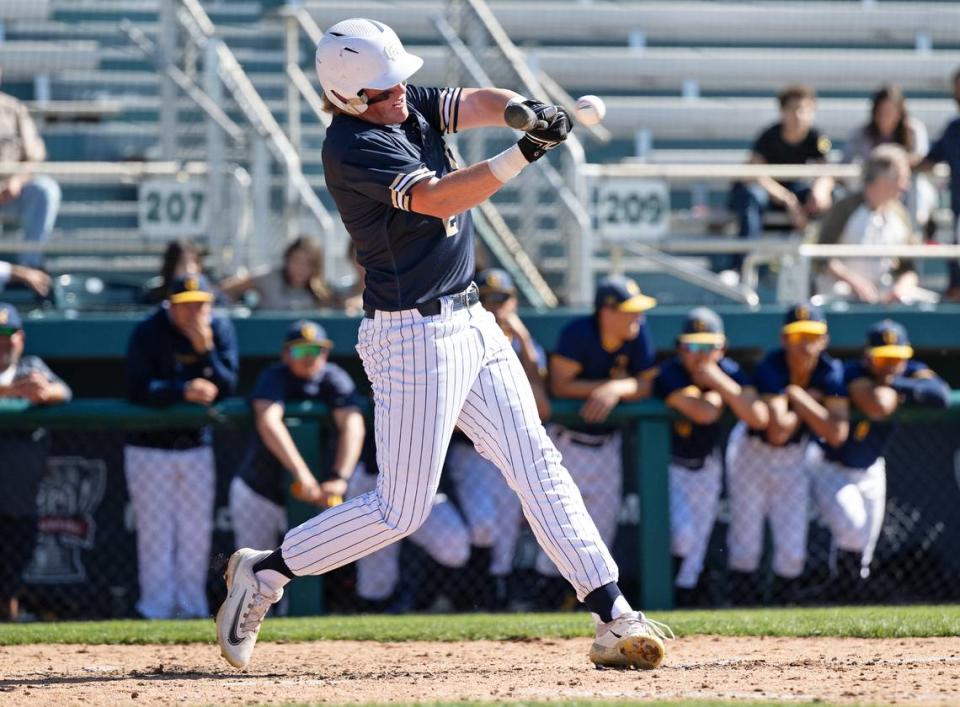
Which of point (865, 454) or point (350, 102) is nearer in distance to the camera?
point (350, 102)

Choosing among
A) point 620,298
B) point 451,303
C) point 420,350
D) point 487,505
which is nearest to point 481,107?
point 451,303

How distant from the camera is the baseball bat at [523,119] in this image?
153 inches

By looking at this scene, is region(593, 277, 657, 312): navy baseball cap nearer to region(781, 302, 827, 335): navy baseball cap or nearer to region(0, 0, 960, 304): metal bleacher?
region(781, 302, 827, 335): navy baseball cap

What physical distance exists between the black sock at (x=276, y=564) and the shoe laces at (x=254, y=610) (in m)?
0.08

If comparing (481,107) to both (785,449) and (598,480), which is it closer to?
(598,480)

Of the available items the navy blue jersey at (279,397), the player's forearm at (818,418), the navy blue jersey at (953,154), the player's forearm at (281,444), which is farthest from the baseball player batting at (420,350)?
the navy blue jersey at (953,154)

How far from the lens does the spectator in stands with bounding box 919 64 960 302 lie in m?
8.61

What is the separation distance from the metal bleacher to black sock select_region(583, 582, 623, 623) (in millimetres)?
5250

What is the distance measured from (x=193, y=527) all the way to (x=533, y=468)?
3001mm

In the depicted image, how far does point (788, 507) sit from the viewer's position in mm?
7117

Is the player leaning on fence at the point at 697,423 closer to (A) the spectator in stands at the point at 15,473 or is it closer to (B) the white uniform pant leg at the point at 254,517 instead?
(B) the white uniform pant leg at the point at 254,517

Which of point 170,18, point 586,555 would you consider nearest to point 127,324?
point 170,18

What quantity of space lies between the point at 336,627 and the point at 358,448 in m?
1.13

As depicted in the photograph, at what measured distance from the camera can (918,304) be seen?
816cm
